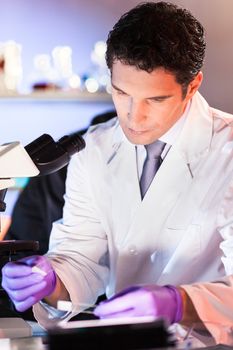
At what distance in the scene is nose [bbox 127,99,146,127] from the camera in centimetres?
183

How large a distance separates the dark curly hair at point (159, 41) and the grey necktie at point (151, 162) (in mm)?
309

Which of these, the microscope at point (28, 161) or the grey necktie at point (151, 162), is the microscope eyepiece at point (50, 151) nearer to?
the microscope at point (28, 161)

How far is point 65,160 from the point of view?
176 cm

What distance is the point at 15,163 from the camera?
161 centimetres

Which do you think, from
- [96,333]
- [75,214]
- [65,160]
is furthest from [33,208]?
[96,333]

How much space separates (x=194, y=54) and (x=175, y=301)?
629 mm

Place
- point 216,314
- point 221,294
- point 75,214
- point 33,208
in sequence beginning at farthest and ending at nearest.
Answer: point 33,208 < point 75,214 < point 221,294 < point 216,314

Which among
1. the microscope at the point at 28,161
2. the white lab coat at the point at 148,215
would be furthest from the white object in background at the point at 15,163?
the white lab coat at the point at 148,215

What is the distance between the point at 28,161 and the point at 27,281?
0.36 meters

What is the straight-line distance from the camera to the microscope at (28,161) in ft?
5.26

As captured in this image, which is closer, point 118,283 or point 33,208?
point 118,283

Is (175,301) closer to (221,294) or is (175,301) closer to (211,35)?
(221,294)

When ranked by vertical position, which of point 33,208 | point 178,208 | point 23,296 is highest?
point 178,208

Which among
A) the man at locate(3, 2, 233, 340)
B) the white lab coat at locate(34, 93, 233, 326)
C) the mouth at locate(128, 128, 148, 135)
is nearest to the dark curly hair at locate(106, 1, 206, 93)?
the man at locate(3, 2, 233, 340)
